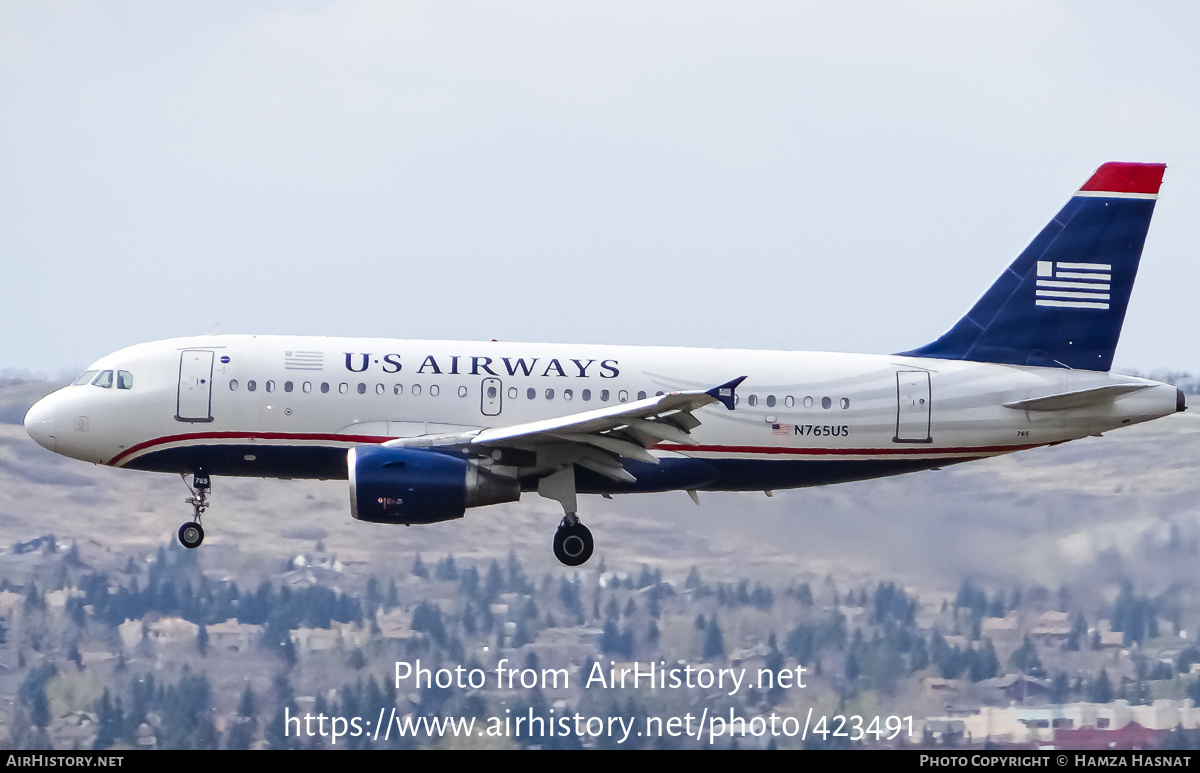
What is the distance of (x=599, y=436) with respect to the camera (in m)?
30.4

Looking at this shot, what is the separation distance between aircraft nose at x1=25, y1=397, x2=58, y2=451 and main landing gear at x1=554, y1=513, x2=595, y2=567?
8810 millimetres

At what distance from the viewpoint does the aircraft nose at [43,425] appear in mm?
31703

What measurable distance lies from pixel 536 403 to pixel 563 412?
483 millimetres

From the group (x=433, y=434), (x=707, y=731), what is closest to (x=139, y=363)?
(x=433, y=434)

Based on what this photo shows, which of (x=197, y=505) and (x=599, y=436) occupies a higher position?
(x=599, y=436)

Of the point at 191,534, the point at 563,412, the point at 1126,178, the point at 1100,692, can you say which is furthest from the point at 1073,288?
the point at 191,534

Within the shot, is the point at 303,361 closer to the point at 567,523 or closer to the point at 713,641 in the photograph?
the point at 567,523

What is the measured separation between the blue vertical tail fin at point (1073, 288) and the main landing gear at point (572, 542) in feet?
22.8

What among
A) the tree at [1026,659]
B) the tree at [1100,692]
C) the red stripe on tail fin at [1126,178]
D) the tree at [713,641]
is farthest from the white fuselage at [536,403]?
the tree at [1100,692]

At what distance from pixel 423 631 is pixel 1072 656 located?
14534 mm

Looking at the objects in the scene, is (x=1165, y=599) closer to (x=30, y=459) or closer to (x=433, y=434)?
(x=433, y=434)

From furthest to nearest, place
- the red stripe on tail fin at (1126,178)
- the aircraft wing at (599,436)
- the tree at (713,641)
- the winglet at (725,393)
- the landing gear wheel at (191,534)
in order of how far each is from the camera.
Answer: the tree at (713,641) < the red stripe on tail fin at (1126,178) < the landing gear wheel at (191,534) < the aircraft wing at (599,436) < the winglet at (725,393)

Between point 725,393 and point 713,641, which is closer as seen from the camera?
point 725,393

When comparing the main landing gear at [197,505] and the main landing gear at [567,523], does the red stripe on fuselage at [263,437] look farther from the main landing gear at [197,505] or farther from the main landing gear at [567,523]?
the main landing gear at [567,523]
